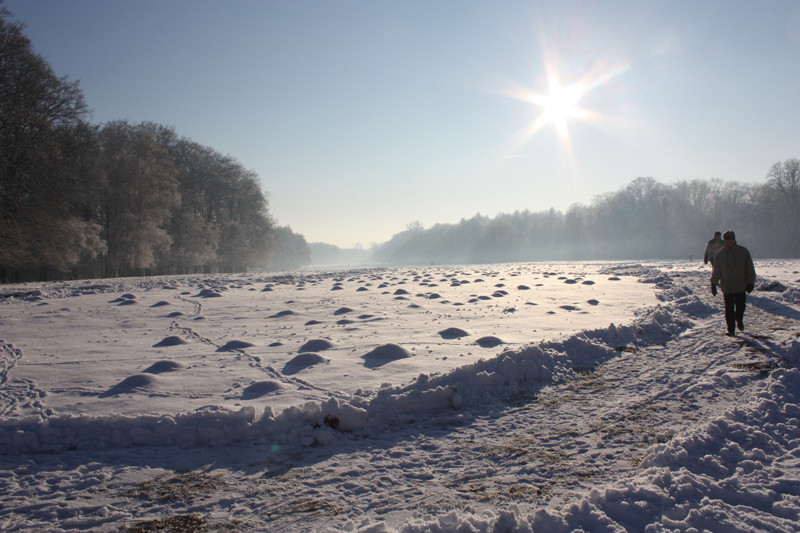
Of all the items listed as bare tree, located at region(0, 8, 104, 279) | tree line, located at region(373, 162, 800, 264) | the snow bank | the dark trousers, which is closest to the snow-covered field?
the snow bank

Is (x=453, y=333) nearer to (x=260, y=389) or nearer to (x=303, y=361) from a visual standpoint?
(x=303, y=361)

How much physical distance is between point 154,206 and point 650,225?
74170mm

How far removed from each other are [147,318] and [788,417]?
432 inches

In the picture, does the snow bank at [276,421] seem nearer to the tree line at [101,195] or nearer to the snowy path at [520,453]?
the snowy path at [520,453]

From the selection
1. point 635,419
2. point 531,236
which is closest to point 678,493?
point 635,419

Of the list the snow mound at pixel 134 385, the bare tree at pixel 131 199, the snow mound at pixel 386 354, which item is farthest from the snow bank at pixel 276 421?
the bare tree at pixel 131 199

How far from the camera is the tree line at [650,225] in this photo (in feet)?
186

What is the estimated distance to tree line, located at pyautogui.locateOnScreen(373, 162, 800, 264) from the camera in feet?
186

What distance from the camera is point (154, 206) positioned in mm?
29781

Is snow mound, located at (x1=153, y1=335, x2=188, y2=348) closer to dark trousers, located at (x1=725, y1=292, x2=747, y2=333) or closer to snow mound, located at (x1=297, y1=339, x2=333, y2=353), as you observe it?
snow mound, located at (x1=297, y1=339, x2=333, y2=353)

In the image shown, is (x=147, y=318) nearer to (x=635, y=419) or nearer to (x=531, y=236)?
(x=635, y=419)

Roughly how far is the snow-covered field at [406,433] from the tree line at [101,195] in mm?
16229

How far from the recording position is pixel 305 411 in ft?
12.3

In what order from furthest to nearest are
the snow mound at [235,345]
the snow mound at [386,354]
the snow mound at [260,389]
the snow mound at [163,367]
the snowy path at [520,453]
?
the snow mound at [235,345] < the snow mound at [386,354] < the snow mound at [163,367] < the snow mound at [260,389] < the snowy path at [520,453]
